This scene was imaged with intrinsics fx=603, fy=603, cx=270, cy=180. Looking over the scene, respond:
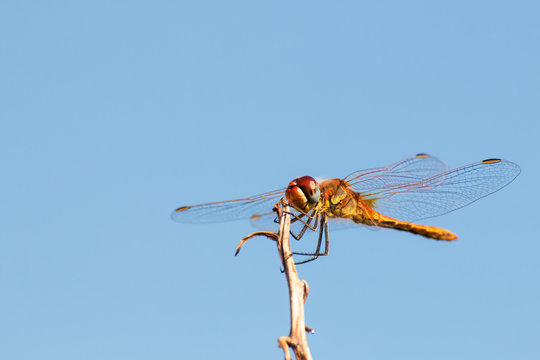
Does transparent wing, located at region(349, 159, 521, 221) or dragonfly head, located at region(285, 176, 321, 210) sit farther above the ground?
transparent wing, located at region(349, 159, 521, 221)

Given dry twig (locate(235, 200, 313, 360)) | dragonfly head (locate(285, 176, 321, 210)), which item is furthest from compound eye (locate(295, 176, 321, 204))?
dry twig (locate(235, 200, 313, 360))

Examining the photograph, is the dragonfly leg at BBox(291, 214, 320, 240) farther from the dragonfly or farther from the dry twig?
the dry twig

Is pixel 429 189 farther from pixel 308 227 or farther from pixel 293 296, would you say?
pixel 293 296

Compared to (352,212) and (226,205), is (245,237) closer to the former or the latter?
(226,205)

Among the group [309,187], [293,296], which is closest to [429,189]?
[309,187]

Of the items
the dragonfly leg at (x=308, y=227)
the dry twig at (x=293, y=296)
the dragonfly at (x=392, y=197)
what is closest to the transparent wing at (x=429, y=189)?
the dragonfly at (x=392, y=197)

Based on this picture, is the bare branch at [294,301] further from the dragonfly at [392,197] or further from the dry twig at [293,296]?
the dragonfly at [392,197]
